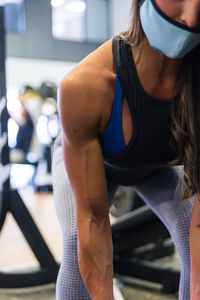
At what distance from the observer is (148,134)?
898 millimetres

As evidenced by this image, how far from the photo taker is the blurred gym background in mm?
1932

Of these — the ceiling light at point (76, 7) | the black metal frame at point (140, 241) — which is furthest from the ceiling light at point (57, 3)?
the black metal frame at point (140, 241)

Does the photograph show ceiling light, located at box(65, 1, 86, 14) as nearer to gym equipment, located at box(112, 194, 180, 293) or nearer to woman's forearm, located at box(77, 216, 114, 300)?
gym equipment, located at box(112, 194, 180, 293)

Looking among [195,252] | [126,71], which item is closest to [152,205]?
[195,252]

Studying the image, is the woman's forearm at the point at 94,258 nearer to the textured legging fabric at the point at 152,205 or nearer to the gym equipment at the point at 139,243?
Answer: the textured legging fabric at the point at 152,205

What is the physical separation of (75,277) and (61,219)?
0.53 feet

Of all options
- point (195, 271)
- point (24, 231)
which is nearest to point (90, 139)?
point (195, 271)

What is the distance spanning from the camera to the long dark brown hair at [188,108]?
2.80 ft

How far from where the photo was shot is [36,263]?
2.25m

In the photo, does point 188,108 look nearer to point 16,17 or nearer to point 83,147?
point 83,147

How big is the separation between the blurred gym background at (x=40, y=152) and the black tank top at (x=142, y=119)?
14 cm

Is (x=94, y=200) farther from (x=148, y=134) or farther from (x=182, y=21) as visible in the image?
(x=182, y=21)

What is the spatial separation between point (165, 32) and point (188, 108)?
19 cm

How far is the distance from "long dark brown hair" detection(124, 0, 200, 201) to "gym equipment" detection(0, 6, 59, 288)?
47.0 inches
